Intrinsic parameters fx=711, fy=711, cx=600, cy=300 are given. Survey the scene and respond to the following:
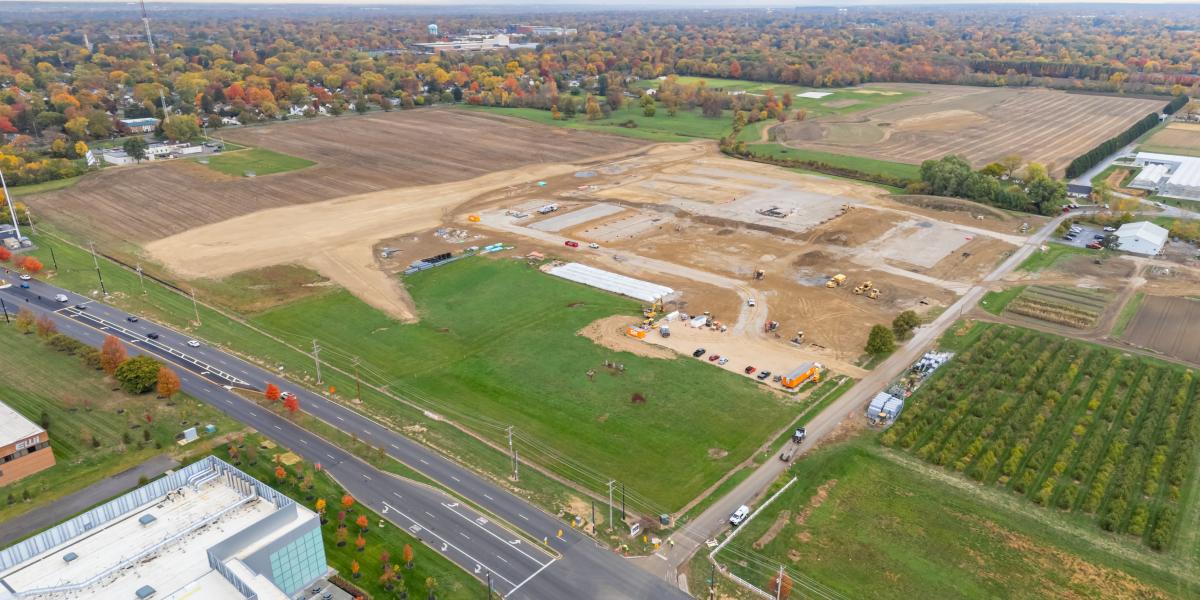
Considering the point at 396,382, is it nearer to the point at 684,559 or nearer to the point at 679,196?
the point at 684,559

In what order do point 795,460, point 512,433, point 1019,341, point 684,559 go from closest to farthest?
point 684,559
point 795,460
point 512,433
point 1019,341

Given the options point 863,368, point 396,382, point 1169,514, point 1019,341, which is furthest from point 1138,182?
point 396,382

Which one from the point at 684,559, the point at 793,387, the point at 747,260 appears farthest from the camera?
the point at 747,260

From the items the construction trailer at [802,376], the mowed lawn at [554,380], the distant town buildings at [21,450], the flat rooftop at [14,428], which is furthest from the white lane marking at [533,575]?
the flat rooftop at [14,428]

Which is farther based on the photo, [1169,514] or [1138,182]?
[1138,182]

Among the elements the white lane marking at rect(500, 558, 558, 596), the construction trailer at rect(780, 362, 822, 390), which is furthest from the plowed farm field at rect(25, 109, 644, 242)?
the white lane marking at rect(500, 558, 558, 596)

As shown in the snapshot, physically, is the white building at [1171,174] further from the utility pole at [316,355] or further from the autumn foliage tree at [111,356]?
the autumn foliage tree at [111,356]

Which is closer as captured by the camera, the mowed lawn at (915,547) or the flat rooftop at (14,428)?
the mowed lawn at (915,547)
